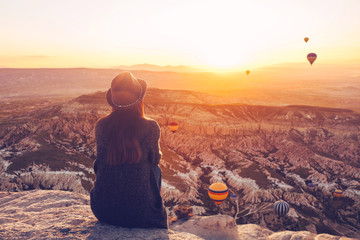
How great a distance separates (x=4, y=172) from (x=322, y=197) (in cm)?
3632

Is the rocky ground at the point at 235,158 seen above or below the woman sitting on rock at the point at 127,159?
below

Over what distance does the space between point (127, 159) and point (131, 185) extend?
453 mm

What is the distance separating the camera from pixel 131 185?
3773 millimetres

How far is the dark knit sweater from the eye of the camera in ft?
12.4

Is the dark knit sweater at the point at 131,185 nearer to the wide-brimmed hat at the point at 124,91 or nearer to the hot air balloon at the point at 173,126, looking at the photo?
the wide-brimmed hat at the point at 124,91

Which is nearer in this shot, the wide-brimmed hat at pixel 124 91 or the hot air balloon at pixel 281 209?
the wide-brimmed hat at pixel 124 91

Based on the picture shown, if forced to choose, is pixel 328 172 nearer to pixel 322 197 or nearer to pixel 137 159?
pixel 322 197

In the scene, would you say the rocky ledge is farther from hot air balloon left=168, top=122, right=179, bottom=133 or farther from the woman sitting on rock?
hot air balloon left=168, top=122, right=179, bottom=133

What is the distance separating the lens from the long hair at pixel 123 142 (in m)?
3.65

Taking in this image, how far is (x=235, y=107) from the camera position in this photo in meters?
46.8

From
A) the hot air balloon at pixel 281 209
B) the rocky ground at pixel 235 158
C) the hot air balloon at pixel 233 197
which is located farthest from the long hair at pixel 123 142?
the hot air balloon at pixel 233 197

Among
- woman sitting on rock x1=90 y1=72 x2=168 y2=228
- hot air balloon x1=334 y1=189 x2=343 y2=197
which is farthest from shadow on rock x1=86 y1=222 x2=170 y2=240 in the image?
hot air balloon x1=334 y1=189 x2=343 y2=197

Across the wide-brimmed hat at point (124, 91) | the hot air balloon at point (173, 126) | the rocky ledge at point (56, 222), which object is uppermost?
the wide-brimmed hat at point (124, 91)

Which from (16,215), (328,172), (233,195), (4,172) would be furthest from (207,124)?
(16,215)
